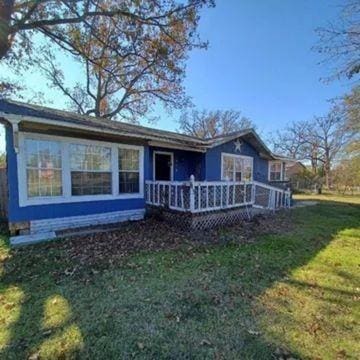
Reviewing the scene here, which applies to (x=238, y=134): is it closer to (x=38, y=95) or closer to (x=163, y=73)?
(x=163, y=73)

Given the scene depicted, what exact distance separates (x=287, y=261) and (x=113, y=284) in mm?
3645

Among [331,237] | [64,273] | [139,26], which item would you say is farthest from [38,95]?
[331,237]

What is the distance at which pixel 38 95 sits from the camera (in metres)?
22.2

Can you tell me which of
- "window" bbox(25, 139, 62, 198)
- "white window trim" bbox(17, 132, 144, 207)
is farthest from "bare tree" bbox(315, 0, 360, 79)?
"window" bbox(25, 139, 62, 198)

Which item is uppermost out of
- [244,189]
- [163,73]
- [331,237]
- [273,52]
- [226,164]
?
[273,52]

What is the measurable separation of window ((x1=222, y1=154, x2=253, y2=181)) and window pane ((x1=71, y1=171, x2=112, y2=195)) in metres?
6.66

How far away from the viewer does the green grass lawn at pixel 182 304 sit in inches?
115

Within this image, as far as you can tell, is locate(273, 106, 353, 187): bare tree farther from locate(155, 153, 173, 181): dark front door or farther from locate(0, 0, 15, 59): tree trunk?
locate(0, 0, 15, 59): tree trunk

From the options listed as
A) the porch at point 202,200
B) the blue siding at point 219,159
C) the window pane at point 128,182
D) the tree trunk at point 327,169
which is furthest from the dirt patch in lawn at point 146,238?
the tree trunk at point 327,169

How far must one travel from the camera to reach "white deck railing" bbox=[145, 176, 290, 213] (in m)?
8.23

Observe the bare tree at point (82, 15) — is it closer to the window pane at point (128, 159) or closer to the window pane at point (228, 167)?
the window pane at point (128, 159)

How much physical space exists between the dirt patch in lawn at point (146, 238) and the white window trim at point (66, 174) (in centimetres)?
111

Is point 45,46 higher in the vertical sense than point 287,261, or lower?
higher

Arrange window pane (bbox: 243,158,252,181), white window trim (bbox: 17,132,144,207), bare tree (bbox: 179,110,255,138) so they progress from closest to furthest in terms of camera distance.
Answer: white window trim (bbox: 17,132,144,207) → window pane (bbox: 243,158,252,181) → bare tree (bbox: 179,110,255,138)
